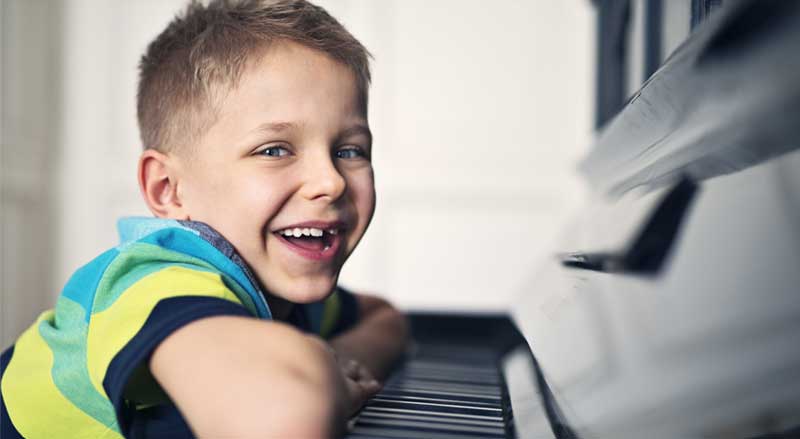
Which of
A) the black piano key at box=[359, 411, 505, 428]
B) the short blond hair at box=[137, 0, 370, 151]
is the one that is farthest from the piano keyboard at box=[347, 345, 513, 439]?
the short blond hair at box=[137, 0, 370, 151]

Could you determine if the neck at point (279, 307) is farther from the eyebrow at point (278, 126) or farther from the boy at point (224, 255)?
the eyebrow at point (278, 126)

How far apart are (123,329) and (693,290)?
32 centimetres

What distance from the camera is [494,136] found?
267 cm

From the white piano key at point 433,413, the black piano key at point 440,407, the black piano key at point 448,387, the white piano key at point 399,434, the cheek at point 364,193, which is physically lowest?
the black piano key at point 448,387

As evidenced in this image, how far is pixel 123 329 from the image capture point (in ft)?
1.36

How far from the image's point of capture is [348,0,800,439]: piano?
277 mm

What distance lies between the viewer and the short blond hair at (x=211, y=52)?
558 mm

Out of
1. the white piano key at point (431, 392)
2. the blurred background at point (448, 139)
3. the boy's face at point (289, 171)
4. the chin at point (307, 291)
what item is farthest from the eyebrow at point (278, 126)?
the blurred background at point (448, 139)

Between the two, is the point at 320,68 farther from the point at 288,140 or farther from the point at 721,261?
the point at 721,261

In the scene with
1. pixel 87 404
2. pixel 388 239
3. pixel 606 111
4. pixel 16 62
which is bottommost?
pixel 388 239

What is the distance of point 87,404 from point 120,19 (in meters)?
1.96

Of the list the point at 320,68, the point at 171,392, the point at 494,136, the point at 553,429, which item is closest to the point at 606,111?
the point at 320,68

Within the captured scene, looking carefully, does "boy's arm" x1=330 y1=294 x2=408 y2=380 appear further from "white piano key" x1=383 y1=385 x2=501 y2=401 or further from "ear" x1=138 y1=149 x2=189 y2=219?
"ear" x1=138 y1=149 x2=189 y2=219

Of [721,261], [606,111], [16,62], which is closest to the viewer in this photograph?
[721,261]
